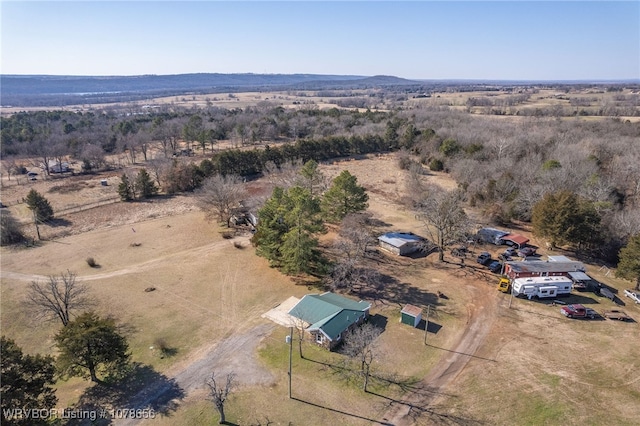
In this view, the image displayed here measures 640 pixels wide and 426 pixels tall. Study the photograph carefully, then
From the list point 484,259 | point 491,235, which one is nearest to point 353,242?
point 484,259

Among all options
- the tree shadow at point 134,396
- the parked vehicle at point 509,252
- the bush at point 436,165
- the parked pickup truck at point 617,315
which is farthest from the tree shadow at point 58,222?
the bush at point 436,165

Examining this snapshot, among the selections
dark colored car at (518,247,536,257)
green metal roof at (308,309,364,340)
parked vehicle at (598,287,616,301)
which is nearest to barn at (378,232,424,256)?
dark colored car at (518,247,536,257)

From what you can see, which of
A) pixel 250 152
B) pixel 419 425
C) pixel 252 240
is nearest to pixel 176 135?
pixel 250 152

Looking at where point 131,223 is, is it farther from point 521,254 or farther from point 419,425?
point 521,254

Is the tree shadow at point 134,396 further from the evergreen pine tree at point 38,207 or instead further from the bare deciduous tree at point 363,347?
the evergreen pine tree at point 38,207

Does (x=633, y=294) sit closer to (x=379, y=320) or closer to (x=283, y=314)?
(x=379, y=320)
